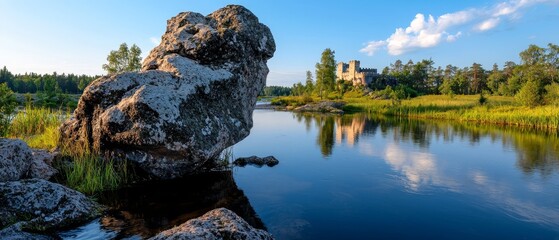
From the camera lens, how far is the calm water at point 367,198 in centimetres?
886

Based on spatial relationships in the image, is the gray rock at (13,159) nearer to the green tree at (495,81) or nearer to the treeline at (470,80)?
the treeline at (470,80)

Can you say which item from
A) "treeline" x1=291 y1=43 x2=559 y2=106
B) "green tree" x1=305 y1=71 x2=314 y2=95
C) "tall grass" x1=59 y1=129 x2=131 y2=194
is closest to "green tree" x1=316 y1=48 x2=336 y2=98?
"treeline" x1=291 y1=43 x2=559 y2=106

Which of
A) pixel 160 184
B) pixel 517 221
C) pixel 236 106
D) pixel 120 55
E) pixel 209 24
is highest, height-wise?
pixel 120 55

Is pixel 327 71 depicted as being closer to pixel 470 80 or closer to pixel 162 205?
pixel 470 80

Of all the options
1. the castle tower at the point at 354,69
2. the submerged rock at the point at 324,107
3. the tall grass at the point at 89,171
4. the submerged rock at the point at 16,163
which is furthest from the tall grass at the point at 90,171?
the castle tower at the point at 354,69

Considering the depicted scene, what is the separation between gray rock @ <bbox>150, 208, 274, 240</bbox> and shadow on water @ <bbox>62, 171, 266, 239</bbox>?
2.82 meters

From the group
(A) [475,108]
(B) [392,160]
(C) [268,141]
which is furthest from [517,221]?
(A) [475,108]

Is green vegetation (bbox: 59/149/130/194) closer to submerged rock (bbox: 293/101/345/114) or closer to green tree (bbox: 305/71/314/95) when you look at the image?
submerged rock (bbox: 293/101/345/114)

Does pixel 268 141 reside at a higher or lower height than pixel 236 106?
lower

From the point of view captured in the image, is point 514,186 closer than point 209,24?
Yes

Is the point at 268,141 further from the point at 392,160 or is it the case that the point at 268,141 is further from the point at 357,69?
the point at 357,69

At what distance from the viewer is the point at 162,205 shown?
31.4 ft

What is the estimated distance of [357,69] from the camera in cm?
13162

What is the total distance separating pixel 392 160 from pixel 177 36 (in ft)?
42.3
